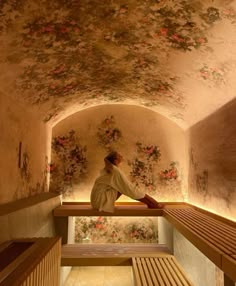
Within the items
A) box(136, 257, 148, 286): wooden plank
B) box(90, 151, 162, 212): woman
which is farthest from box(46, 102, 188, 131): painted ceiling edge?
box(136, 257, 148, 286): wooden plank

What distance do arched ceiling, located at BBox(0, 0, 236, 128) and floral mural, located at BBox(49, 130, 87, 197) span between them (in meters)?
0.91

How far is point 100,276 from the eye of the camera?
373cm

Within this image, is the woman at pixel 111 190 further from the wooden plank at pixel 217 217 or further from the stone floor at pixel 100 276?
the stone floor at pixel 100 276

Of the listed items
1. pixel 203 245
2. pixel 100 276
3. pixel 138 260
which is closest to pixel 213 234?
pixel 203 245

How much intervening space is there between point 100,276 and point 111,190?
47.3 inches

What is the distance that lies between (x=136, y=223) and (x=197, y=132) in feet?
5.17

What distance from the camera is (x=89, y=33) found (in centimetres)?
206

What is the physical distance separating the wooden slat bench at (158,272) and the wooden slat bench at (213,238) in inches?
17.7

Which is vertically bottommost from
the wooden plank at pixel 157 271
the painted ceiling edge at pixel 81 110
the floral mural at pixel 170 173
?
the wooden plank at pixel 157 271

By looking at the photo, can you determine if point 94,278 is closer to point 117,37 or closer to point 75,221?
point 75,221

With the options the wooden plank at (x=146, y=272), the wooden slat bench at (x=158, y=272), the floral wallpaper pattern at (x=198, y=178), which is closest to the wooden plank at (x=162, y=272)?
the wooden slat bench at (x=158, y=272)

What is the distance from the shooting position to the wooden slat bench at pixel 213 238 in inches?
56.2

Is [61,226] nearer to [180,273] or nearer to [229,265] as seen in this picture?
[180,273]

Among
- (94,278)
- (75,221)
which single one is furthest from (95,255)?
(75,221)
